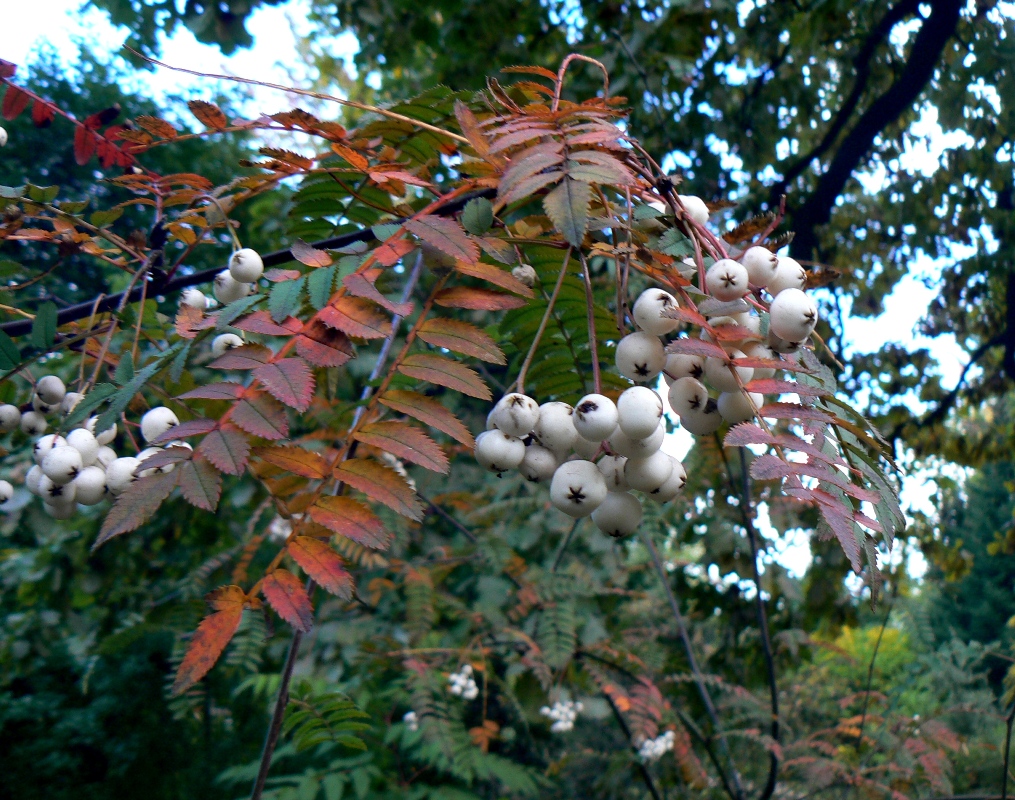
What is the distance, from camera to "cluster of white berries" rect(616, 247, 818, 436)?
66 cm

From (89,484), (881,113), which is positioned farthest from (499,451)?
(881,113)

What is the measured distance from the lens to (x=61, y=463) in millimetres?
826

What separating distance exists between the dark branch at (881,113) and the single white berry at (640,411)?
3.11 metres

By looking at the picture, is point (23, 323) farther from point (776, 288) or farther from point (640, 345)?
point (776, 288)

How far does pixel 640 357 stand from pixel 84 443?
2.06 ft

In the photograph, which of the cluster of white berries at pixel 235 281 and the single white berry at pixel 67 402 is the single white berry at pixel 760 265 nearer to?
the cluster of white berries at pixel 235 281

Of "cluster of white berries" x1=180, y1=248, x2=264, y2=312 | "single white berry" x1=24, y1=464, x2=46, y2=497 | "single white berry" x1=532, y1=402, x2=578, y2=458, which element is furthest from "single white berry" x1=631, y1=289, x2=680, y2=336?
"single white berry" x1=24, y1=464, x2=46, y2=497

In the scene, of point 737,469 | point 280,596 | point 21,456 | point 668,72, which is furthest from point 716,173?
point 21,456

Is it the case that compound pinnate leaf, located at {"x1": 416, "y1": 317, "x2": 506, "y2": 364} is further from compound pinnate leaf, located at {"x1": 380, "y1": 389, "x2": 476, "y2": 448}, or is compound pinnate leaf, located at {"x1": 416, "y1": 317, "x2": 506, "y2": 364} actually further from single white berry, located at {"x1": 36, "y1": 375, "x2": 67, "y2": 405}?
single white berry, located at {"x1": 36, "y1": 375, "x2": 67, "y2": 405}

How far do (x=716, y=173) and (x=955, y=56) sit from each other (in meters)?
1.11

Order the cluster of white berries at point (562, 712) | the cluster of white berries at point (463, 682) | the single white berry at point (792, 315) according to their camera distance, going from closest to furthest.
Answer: the single white berry at point (792, 315), the cluster of white berries at point (463, 682), the cluster of white berries at point (562, 712)

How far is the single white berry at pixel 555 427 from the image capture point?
685 millimetres

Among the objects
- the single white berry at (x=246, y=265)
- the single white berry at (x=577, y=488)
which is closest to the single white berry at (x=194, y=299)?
the single white berry at (x=246, y=265)

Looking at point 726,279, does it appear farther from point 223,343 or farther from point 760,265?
point 223,343
